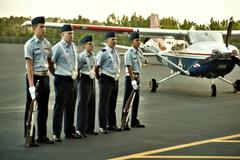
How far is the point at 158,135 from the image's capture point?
35.7 feet

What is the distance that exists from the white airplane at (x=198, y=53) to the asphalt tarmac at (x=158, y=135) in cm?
136

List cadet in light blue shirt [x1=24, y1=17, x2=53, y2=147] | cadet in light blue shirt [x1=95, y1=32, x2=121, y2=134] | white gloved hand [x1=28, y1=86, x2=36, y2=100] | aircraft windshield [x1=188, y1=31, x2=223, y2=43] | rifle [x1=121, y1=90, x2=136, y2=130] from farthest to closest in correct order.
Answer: aircraft windshield [x1=188, y1=31, x2=223, y2=43], rifle [x1=121, y1=90, x2=136, y2=130], cadet in light blue shirt [x1=95, y1=32, x2=121, y2=134], cadet in light blue shirt [x1=24, y1=17, x2=53, y2=147], white gloved hand [x1=28, y1=86, x2=36, y2=100]

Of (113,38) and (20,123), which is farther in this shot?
(20,123)

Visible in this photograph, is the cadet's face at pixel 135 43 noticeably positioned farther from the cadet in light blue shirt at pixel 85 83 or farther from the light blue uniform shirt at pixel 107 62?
the cadet in light blue shirt at pixel 85 83

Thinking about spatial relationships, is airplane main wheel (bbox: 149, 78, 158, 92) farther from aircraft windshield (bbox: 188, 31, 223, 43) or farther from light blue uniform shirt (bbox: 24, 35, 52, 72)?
light blue uniform shirt (bbox: 24, 35, 52, 72)

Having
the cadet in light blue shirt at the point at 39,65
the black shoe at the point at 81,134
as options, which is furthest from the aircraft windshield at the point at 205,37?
the cadet in light blue shirt at the point at 39,65

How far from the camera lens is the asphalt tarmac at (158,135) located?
8906 mm

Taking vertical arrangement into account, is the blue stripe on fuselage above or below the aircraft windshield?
below

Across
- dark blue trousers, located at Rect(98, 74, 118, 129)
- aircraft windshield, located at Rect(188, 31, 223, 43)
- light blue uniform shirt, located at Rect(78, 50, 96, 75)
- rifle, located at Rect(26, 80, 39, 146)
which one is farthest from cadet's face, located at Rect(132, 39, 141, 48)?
aircraft windshield, located at Rect(188, 31, 223, 43)

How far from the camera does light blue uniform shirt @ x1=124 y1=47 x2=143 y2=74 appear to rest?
11.7 metres

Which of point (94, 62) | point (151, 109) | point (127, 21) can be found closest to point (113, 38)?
point (94, 62)

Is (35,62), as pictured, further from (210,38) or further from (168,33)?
(168,33)

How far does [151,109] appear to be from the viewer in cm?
1514

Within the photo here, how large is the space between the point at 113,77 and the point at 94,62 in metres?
0.57
